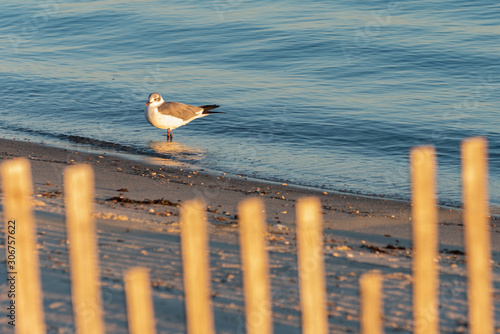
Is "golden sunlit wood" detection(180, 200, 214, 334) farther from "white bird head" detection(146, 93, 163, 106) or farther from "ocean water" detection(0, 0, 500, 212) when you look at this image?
"white bird head" detection(146, 93, 163, 106)

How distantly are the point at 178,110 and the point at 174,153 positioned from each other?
1.50 m

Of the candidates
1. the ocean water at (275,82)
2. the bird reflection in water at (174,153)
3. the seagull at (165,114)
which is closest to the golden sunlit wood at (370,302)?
the ocean water at (275,82)

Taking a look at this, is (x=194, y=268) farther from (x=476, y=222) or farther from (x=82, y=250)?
(x=476, y=222)

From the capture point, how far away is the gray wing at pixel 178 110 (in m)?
14.8

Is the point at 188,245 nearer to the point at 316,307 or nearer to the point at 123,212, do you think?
the point at 316,307

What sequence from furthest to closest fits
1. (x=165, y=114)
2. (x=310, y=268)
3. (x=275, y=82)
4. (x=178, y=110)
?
(x=275, y=82) < (x=178, y=110) < (x=165, y=114) < (x=310, y=268)

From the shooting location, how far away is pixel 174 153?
1384 cm

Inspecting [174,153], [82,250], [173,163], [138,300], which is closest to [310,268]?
[138,300]

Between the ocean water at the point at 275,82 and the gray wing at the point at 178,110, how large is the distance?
55 centimetres

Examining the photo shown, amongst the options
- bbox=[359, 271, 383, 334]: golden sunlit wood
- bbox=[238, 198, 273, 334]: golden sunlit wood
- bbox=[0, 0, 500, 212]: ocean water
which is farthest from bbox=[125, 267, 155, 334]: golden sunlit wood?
bbox=[0, 0, 500, 212]: ocean water

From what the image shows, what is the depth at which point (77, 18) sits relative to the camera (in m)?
31.8

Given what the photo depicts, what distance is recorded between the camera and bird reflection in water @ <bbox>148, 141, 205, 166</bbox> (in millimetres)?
13062

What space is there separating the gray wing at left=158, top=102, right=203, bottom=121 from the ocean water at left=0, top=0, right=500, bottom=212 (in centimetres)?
55

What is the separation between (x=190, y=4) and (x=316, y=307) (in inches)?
1291
